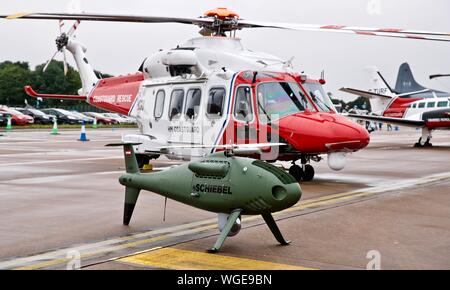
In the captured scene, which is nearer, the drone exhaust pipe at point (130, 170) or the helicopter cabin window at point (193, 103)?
the drone exhaust pipe at point (130, 170)

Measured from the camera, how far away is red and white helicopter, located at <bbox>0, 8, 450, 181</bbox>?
12.1 m

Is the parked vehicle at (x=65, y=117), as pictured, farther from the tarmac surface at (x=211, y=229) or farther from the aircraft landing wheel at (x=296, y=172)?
the aircraft landing wheel at (x=296, y=172)

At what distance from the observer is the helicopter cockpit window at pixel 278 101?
1252 cm

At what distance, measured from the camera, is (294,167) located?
13.5m

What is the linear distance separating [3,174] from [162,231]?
752cm

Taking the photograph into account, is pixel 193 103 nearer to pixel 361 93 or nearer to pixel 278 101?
pixel 278 101

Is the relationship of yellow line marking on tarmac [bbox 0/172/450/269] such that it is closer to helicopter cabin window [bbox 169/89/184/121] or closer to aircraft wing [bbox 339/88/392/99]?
helicopter cabin window [bbox 169/89/184/121]

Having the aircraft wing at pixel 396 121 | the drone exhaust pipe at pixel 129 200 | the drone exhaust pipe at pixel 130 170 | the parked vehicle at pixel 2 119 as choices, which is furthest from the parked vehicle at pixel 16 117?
the drone exhaust pipe at pixel 130 170

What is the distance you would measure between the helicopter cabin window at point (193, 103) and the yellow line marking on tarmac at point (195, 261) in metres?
7.34

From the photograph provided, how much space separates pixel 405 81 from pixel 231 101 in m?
29.0

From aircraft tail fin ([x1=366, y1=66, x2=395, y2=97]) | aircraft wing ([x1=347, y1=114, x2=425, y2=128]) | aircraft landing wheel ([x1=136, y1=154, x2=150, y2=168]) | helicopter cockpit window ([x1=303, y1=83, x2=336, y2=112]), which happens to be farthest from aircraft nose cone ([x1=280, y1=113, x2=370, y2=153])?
aircraft tail fin ([x1=366, y1=66, x2=395, y2=97])
